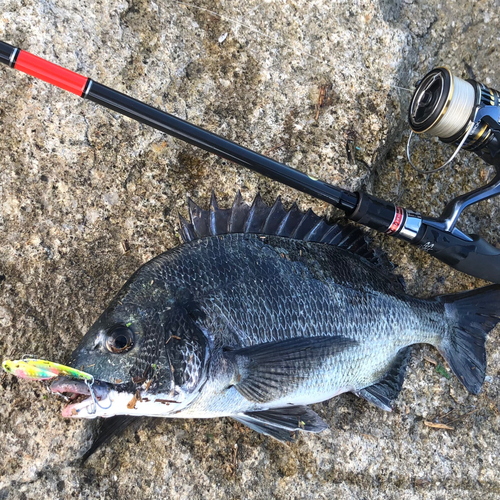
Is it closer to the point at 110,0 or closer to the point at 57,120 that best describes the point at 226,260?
the point at 57,120

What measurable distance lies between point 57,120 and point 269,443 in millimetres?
1931

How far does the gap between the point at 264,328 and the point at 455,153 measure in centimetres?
126

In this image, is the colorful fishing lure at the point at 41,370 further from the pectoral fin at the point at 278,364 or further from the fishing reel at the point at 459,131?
the fishing reel at the point at 459,131

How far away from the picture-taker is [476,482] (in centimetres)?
232

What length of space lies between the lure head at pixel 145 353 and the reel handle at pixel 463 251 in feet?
4.03

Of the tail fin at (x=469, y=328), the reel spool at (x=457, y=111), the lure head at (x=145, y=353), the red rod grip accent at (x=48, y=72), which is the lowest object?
the lure head at (x=145, y=353)

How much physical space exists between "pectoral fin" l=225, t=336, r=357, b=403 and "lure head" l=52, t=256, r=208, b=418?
183 mm

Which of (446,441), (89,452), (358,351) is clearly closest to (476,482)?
(446,441)

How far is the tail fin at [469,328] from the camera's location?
2268 millimetres

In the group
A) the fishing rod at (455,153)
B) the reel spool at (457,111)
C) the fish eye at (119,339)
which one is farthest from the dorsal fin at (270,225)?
the reel spool at (457,111)

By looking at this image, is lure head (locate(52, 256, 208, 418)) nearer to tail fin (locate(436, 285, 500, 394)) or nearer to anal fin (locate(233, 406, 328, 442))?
anal fin (locate(233, 406, 328, 442))

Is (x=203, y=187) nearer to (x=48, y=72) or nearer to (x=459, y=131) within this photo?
(x=48, y=72)

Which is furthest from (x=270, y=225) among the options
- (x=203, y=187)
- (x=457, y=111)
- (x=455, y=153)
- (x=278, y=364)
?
(x=457, y=111)

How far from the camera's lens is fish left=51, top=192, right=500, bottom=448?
161cm
